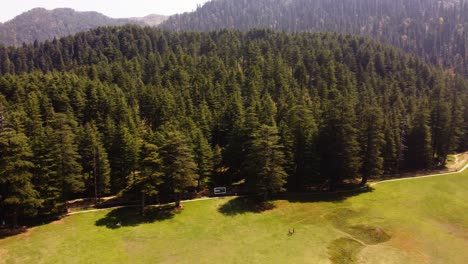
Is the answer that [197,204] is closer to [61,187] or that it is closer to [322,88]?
[61,187]

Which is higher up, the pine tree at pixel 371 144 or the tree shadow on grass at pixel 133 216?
the pine tree at pixel 371 144

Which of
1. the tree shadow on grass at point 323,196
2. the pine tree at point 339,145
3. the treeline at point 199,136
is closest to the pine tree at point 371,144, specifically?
the treeline at point 199,136

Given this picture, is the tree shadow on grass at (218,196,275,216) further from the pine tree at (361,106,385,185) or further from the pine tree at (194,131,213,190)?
the pine tree at (361,106,385,185)

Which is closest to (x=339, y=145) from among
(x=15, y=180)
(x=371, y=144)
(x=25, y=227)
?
(x=371, y=144)

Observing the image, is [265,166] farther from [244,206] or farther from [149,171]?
[149,171]

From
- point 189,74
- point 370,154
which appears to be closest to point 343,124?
point 370,154

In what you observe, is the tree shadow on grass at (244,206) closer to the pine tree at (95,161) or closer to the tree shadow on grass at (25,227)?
the pine tree at (95,161)
